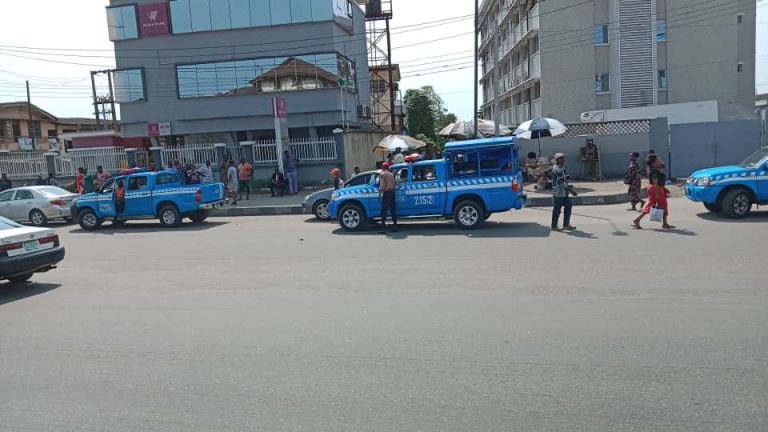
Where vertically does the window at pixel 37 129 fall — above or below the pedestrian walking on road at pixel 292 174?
above

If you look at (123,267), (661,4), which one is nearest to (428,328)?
(123,267)

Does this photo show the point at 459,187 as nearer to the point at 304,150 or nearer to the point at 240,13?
the point at 304,150

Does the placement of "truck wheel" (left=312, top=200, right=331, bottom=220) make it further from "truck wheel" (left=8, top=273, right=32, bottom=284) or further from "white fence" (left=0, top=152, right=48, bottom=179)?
"white fence" (left=0, top=152, right=48, bottom=179)

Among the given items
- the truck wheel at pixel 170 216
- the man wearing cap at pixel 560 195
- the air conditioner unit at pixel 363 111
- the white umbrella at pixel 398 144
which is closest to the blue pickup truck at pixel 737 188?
the man wearing cap at pixel 560 195

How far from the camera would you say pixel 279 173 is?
22484 mm

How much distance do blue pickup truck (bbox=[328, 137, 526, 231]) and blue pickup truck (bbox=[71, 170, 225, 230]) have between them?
4.85m

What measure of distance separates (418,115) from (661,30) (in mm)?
33519

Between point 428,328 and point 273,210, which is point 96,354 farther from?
point 273,210

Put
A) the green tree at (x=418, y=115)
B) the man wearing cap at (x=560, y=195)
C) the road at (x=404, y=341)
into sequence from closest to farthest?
the road at (x=404, y=341), the man wearing cap at (x=560, y=195), the green tree at (x=418, y=115)

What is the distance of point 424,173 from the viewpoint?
13.3m

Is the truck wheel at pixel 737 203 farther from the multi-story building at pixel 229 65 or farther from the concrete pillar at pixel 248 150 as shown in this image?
the multi-story building at pixel 229 65

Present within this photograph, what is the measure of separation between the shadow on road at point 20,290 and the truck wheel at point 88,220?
302 inches

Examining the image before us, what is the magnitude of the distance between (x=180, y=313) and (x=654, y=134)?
65.4ft

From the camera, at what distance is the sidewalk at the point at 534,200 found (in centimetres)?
1709
